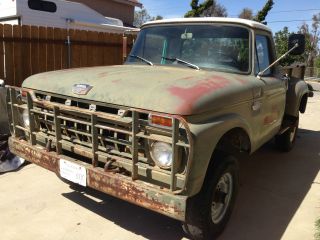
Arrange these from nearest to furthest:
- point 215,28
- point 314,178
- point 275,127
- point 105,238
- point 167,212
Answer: point 167,212 < point 105,238 < point 215,28 < point 275,127 < point 314,178

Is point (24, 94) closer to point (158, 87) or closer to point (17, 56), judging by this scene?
point (158, 87)

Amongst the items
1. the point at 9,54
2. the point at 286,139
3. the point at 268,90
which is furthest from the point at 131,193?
the point at 9,54

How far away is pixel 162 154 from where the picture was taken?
3.19 m

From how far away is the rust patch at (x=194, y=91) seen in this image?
121 inches

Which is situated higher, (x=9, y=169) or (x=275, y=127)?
(x=275, y=127)

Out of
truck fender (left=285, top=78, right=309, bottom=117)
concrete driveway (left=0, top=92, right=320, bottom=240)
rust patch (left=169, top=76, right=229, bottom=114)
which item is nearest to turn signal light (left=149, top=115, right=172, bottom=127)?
rust patch (left=169, top=76, right=229, bottom=114)

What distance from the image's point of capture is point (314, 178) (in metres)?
5.61

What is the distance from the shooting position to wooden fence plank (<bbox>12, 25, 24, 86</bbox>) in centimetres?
742

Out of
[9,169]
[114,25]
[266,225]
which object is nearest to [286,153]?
[266,225]

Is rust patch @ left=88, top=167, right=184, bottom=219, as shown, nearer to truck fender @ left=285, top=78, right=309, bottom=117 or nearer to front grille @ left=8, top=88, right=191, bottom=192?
front grille @ left=8, top=88, right=191, bottom=192

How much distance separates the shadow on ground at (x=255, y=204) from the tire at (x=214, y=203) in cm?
25

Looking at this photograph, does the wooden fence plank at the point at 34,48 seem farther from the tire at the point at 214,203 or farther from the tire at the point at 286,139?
the tire at the point at 214,203

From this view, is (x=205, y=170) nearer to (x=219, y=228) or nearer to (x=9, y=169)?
(x=219, y=228)

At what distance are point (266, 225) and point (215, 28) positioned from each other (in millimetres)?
2263
